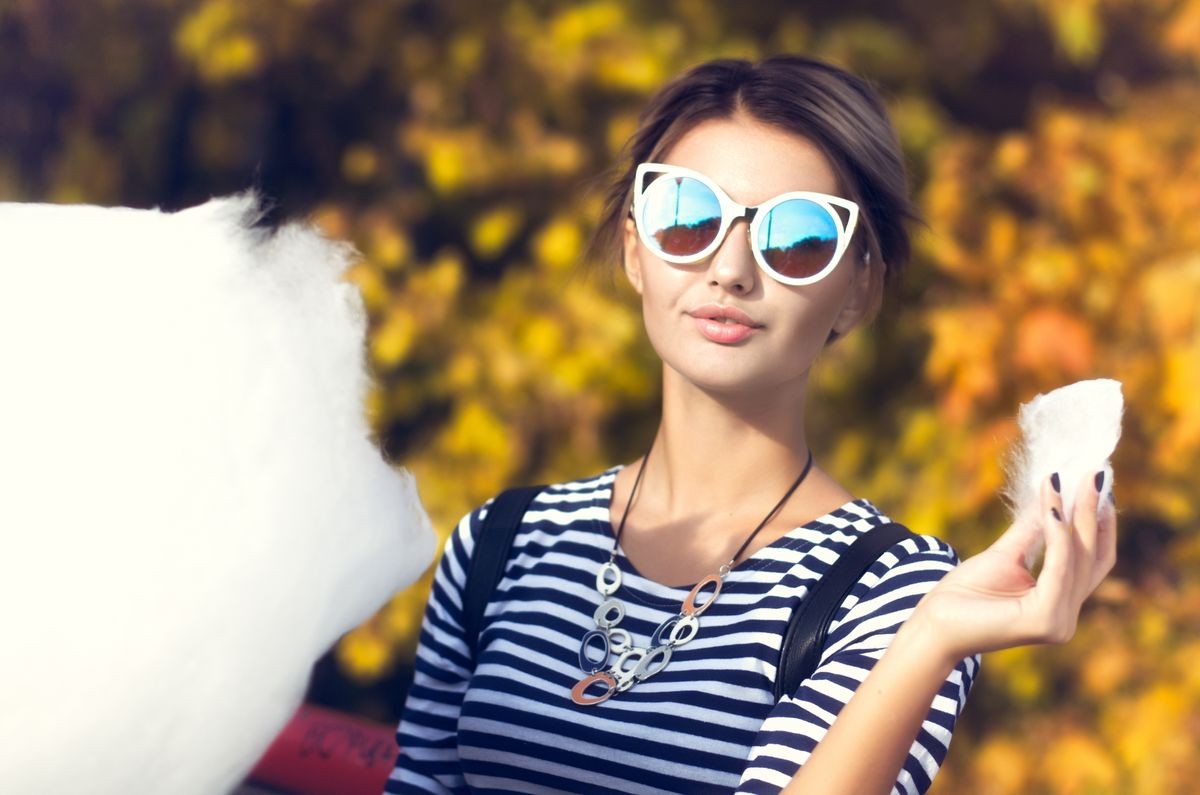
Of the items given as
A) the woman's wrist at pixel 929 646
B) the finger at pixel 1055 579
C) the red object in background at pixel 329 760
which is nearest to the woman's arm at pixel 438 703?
the red object in background at pixel 329 760

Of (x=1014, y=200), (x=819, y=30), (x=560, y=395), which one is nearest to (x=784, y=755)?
(x=560, y=395)

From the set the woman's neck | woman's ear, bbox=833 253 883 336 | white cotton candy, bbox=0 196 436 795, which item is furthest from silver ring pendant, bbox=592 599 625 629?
woman's ear, bbox=833 253 883 336

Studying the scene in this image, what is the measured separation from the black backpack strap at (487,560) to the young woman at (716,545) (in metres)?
0.01

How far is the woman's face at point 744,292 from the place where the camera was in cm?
131

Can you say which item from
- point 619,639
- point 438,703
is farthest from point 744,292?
point 438,703

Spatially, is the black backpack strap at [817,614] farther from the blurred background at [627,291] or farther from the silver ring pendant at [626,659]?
the blurred background at [627,291]

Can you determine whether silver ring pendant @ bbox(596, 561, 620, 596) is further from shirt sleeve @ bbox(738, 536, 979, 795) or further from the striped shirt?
shirt sleeve @ bbox(738, 536, 979, 795)

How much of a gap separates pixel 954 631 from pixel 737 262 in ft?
1.54

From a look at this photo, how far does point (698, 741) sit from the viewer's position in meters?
1.22

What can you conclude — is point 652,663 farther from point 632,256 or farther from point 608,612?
point 632,256

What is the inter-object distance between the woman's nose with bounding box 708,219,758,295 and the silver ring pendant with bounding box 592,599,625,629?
36 centimetres

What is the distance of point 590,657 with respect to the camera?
133cm

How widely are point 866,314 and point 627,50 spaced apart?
138 cm

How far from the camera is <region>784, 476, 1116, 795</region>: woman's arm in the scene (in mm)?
946
